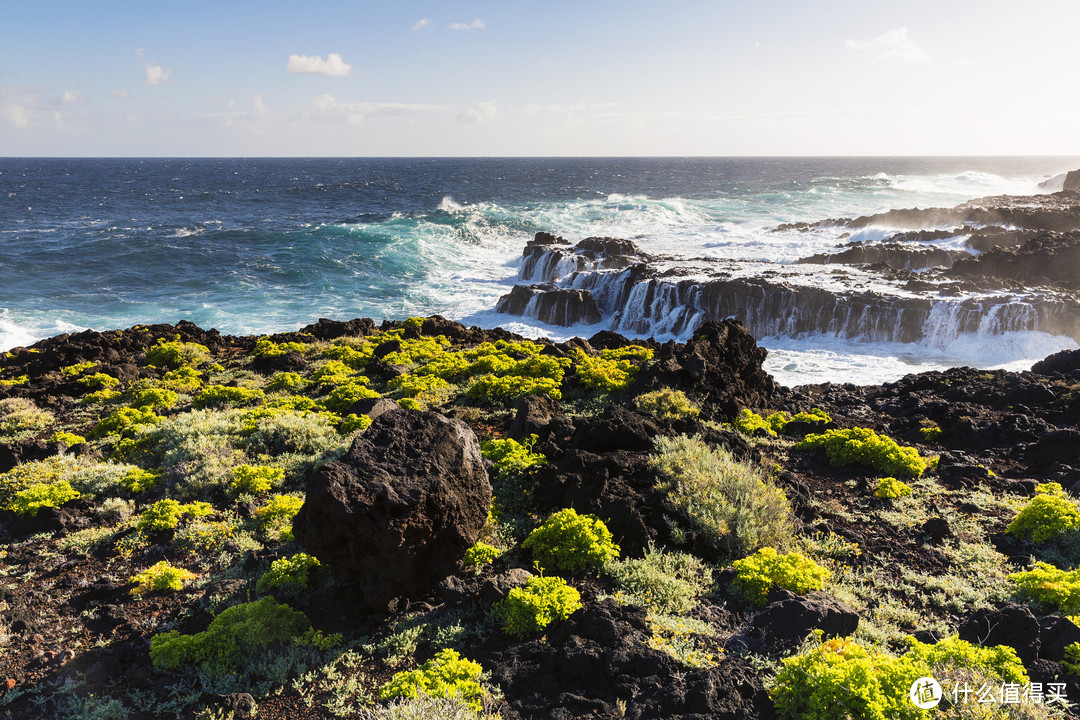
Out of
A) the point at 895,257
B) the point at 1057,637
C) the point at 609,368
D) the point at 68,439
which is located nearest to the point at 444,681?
the point at 1057,637

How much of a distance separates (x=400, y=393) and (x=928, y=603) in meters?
10.7

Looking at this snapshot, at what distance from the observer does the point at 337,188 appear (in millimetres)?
95688

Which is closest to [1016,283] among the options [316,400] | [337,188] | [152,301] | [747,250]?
[747,250]

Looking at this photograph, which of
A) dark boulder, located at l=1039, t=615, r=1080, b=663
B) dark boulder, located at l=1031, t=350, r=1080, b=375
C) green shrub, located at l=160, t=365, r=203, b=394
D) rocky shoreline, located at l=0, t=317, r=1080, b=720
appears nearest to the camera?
rocky shoreline, located at l=0, t=317, r=1080, b=720

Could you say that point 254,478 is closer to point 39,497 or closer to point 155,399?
point 39,497

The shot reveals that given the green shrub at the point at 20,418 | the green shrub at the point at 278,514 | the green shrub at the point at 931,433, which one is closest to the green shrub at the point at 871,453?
the green shrub at the point at 931,433

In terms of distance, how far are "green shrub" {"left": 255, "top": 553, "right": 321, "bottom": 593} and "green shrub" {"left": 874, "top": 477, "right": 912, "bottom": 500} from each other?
8432mm

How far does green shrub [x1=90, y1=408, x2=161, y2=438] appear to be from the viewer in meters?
11.4

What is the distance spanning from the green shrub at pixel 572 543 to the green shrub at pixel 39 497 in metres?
6.94

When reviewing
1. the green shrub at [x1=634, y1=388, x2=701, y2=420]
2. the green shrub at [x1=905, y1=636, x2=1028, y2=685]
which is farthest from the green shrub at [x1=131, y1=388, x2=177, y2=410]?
the green shrub at [x1=905, y1=636, x2=1028, y2=685]

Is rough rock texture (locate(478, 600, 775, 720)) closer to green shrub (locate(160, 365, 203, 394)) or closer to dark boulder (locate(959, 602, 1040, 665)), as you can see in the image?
dark boulder (locate(959, 602, 1040, 665))

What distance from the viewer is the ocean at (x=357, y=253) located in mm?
24328

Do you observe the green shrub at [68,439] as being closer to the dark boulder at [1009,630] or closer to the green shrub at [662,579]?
the green shrub at [662,579]

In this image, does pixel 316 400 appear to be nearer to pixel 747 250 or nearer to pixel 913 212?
pixel 747 250
